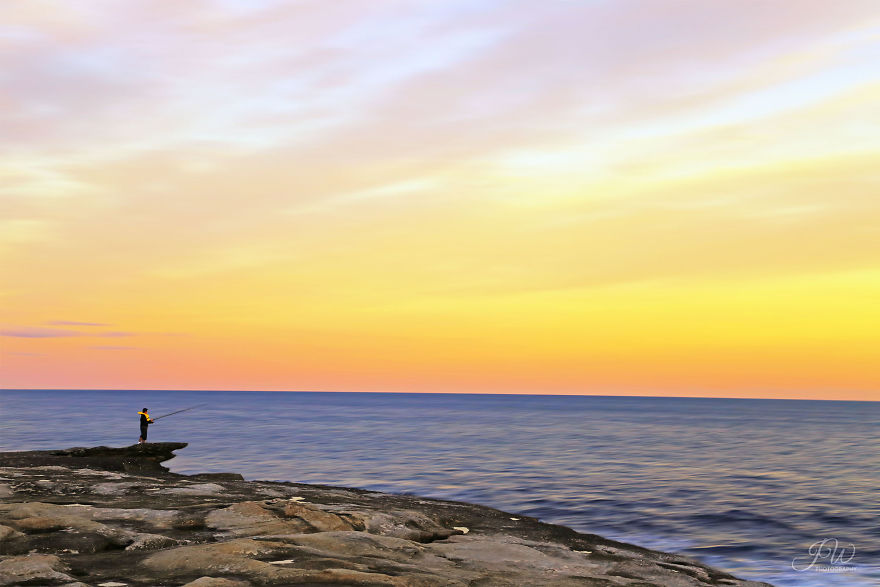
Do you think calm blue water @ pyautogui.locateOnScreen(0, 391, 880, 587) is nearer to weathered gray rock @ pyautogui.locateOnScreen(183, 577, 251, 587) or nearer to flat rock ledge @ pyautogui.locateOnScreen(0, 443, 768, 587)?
flat rock ledge @ pyautogui.locateOnScreen(0, 443, 768, 587)

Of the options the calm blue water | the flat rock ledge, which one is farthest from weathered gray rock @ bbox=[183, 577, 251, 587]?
the calm blue water

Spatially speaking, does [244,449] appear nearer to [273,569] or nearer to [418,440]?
[418,440]

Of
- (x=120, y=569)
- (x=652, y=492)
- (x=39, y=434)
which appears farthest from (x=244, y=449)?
(x=120, y=569)

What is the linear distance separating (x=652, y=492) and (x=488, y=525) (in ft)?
83.2

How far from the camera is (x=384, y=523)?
18250 mm

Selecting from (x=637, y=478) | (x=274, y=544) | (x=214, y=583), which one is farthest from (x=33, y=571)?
(x=637, y=478)

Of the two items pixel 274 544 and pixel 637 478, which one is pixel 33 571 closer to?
pixel 274 544

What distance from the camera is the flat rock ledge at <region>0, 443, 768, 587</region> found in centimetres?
1242

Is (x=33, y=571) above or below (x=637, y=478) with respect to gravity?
above

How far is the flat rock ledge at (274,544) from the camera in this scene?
489 inches

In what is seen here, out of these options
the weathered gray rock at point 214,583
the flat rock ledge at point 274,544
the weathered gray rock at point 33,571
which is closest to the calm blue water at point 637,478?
the flat rock ledge at point 274,544

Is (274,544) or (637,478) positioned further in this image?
(637,478)

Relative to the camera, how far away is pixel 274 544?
1398 cm

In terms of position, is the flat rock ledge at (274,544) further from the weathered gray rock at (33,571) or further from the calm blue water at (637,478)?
the calm blue water at (637,478)
